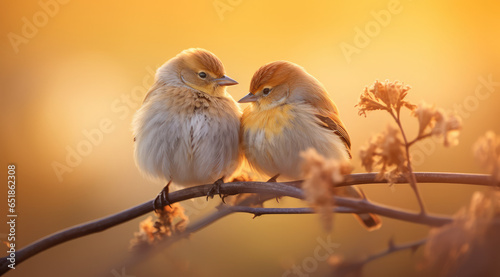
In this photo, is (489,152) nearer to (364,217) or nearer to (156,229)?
(156,229)

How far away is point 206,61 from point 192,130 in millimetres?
414

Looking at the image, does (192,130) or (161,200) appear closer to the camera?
(161,200)

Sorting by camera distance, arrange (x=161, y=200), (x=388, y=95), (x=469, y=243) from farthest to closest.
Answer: (x=161, y=200)
(x=388, y=95)
(x=469, y=243)

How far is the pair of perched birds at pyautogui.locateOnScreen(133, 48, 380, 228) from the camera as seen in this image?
206 cm

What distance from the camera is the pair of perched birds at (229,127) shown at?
6.75ft

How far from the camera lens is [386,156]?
94cm

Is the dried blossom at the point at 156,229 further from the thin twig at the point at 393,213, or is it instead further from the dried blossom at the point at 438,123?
the dried blossom at the point at 438,123

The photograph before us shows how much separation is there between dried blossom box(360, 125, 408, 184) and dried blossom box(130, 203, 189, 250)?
2.31 ft

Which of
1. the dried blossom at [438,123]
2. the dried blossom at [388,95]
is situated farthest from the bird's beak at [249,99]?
the dried blossom at [438,123]

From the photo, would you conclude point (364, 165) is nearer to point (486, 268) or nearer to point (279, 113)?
point (486, 268)

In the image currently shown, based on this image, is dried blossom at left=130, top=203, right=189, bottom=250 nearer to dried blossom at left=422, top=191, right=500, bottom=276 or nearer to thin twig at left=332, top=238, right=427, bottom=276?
thin twig at left=332, top=238, right=427, bottom=276

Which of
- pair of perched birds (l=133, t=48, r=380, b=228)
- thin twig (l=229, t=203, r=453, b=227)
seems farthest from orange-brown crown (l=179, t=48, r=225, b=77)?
thin twig (l=229, t=203, r=453, b=227)

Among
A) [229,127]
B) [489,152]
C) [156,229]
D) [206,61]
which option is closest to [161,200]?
[156,229]

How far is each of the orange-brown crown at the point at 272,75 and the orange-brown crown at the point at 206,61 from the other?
20 centimetres
